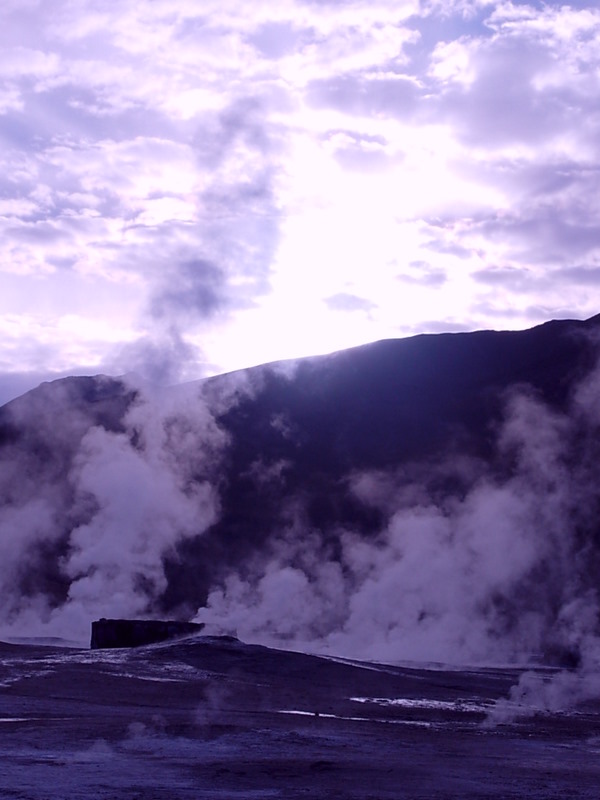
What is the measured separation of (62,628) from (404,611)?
15.6 meters

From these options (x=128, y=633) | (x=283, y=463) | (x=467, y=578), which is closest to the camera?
(x=128, y=633)

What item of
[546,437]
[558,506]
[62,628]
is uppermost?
[546,437]

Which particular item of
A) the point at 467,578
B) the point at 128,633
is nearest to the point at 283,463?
the point at 467,578

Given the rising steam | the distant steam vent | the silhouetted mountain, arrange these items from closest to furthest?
the distant steam vent < the rising steam < the silhouetted mountain

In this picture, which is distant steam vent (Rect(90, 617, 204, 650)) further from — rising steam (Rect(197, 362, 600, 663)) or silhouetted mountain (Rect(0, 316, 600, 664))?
silhouetted mountain (Rect(0, 316, 600, 664))

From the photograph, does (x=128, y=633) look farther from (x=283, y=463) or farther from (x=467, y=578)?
(x=283, y=463)

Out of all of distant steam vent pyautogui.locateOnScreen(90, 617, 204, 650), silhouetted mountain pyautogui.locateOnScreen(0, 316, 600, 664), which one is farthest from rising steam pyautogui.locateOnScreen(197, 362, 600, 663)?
distant steam vent pyautogui.locateOnScreen(90, 617, 204, 650)

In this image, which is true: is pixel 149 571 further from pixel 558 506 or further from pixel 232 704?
pixel 232 704

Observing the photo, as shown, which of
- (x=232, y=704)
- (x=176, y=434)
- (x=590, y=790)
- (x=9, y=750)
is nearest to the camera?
(x=590, y=790)

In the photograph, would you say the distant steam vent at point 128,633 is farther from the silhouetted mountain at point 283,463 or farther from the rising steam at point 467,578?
the silhouetted mountain at point 283,463

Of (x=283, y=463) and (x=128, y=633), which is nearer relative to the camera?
(x=128, y=633)

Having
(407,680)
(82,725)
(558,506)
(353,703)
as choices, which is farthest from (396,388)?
(82,725)

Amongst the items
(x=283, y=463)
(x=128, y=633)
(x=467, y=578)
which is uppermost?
(x=283, y=463)

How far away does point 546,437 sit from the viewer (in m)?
56.6
